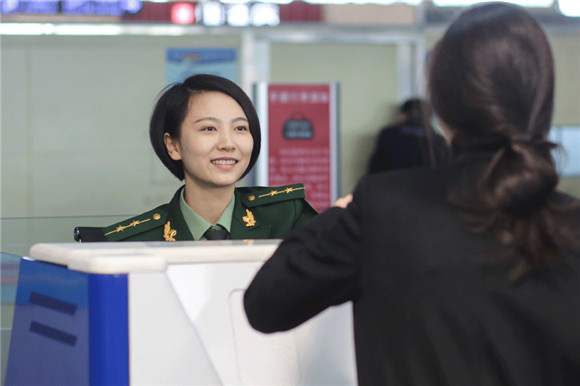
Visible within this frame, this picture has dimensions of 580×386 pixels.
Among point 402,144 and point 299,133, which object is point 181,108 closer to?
point 299,133

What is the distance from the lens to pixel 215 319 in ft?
4.32

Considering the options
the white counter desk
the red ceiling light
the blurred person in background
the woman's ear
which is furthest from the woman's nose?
the red ceiling light

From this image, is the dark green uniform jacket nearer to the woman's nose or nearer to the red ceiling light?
the woman's nose

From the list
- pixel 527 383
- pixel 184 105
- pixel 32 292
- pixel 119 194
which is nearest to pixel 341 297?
pixel 527 383

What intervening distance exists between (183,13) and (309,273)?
15.6ft

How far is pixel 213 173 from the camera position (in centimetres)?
193

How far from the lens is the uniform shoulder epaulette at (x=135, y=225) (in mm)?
1828

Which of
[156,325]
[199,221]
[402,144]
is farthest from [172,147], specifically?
[402,144]

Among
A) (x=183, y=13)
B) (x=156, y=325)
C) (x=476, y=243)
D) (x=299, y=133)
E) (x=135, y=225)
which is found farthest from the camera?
(x=183, y=13)

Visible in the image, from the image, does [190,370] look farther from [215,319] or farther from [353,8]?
[353,8]

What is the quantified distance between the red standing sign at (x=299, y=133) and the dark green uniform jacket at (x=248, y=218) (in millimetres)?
3217

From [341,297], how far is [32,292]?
0.66 metres

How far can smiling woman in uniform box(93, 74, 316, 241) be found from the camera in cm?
194

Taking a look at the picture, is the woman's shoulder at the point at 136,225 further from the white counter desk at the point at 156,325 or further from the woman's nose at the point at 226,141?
the white counter desk at the point at 156,325
